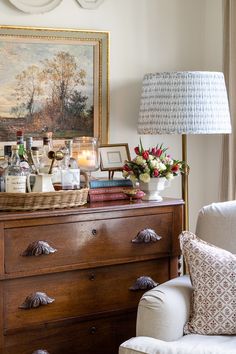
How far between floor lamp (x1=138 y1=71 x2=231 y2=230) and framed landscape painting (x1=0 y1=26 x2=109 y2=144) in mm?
312

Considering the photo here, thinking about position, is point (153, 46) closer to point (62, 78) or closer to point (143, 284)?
point (62, 78)

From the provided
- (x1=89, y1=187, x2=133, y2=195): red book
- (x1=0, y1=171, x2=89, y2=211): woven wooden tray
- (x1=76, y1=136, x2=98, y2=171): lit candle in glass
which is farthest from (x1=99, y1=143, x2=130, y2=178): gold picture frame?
(x1=0, y1=171, x2=89, y2=211): woven wooden tray

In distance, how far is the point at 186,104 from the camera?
10.4ft

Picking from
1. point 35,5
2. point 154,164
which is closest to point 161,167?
point 154,164

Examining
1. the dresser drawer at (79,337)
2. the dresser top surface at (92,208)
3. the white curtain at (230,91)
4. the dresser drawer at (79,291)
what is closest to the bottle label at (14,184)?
the dresser top surface at (92,208)

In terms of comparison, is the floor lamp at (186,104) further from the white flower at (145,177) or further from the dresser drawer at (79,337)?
the dresser drawer at (79,337)

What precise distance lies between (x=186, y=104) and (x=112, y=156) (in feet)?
1.44

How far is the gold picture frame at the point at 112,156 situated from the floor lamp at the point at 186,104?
7.1 inches

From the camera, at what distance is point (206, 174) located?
3.85 metres

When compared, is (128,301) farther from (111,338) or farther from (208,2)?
(208,2)

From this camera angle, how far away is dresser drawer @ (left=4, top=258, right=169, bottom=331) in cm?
260

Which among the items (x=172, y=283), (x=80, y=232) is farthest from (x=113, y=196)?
(x=172, y=283)

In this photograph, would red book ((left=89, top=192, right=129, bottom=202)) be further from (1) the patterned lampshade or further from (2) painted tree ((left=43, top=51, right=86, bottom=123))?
(2) painted tree ((left=43, top=51, right=86, bottom=123))

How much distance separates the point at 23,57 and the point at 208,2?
1.19m
